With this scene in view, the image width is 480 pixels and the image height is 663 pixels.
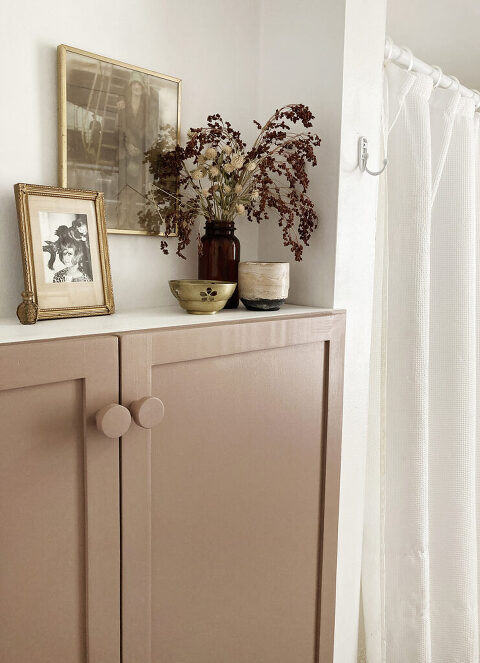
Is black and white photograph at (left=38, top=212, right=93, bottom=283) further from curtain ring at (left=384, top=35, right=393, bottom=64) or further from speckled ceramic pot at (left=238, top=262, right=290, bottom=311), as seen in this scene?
curtain ring at (left=384, top=35, right=393, bottom=64)

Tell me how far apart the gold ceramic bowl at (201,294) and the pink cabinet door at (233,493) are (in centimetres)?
10

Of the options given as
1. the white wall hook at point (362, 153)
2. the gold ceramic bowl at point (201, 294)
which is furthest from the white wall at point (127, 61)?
the white wall hook at point (362, 153)

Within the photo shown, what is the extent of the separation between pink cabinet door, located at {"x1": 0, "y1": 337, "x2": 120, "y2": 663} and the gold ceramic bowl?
261mm

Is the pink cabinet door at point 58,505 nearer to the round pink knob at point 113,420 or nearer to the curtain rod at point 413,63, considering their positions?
the round pink knob at point 113,420

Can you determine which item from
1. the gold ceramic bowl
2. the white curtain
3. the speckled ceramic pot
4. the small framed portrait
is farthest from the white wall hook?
the small framed portrait

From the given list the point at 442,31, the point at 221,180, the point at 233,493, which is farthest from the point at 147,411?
the point at 442,31

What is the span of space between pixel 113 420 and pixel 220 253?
1.71 ft

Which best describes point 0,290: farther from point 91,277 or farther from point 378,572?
point 378,572

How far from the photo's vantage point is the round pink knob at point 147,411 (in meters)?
0.77

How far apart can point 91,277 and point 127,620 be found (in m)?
0.55

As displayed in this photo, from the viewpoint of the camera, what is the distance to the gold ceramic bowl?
3.28 ft

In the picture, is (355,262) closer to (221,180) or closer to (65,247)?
(221,180)

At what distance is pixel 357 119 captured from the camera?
1.22 metres

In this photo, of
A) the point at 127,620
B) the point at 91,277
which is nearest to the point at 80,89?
the point at 91,277
